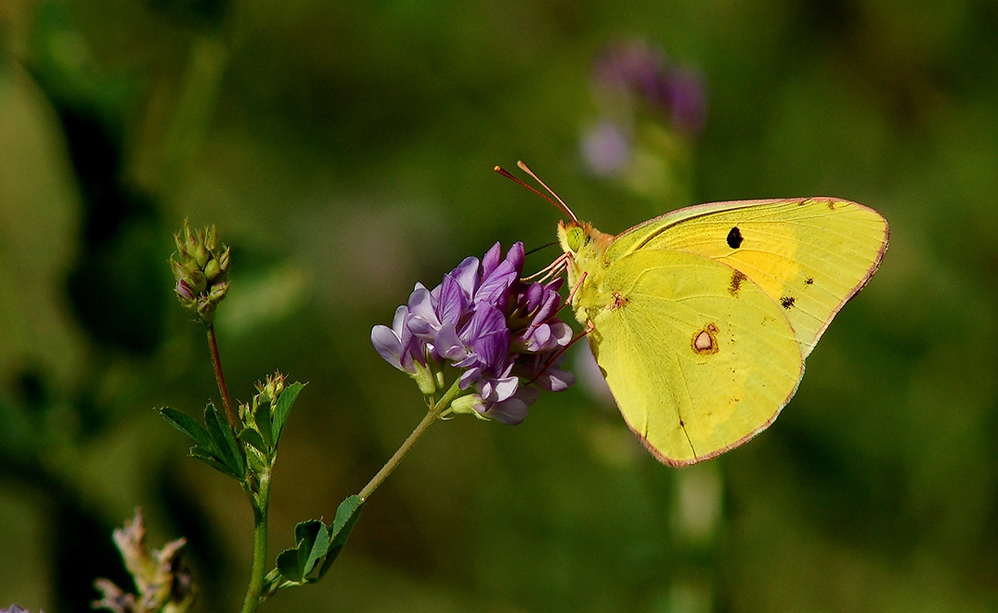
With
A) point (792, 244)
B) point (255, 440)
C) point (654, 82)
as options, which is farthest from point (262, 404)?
point (654, 82)

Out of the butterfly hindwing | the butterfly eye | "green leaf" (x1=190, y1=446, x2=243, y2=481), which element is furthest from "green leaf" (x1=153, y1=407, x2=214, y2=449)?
the butterfly eye

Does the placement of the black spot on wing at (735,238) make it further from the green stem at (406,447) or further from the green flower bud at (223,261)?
the green flower bud at (223,261)

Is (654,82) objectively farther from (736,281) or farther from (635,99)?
(736,281)

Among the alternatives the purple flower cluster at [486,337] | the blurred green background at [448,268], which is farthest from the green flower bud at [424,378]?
the blurred green background at [448,268]

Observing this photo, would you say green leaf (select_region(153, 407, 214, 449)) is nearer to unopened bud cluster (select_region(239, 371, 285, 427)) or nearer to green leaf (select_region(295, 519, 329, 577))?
unopened bud cluster (select_region(239, 371, 285, 427))

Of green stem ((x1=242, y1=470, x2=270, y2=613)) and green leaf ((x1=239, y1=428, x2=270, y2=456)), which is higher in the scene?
green leaf ((x1=239, y1=428, x2=270, y2=456))

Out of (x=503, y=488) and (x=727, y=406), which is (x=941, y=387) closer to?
(x=503, y=488)

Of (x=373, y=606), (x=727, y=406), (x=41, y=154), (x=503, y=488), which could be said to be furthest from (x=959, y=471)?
(x=41, y=154)

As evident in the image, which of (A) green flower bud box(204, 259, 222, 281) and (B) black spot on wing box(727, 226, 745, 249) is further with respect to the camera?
(B) black spot on wing box(727, 226, 745, 249)
